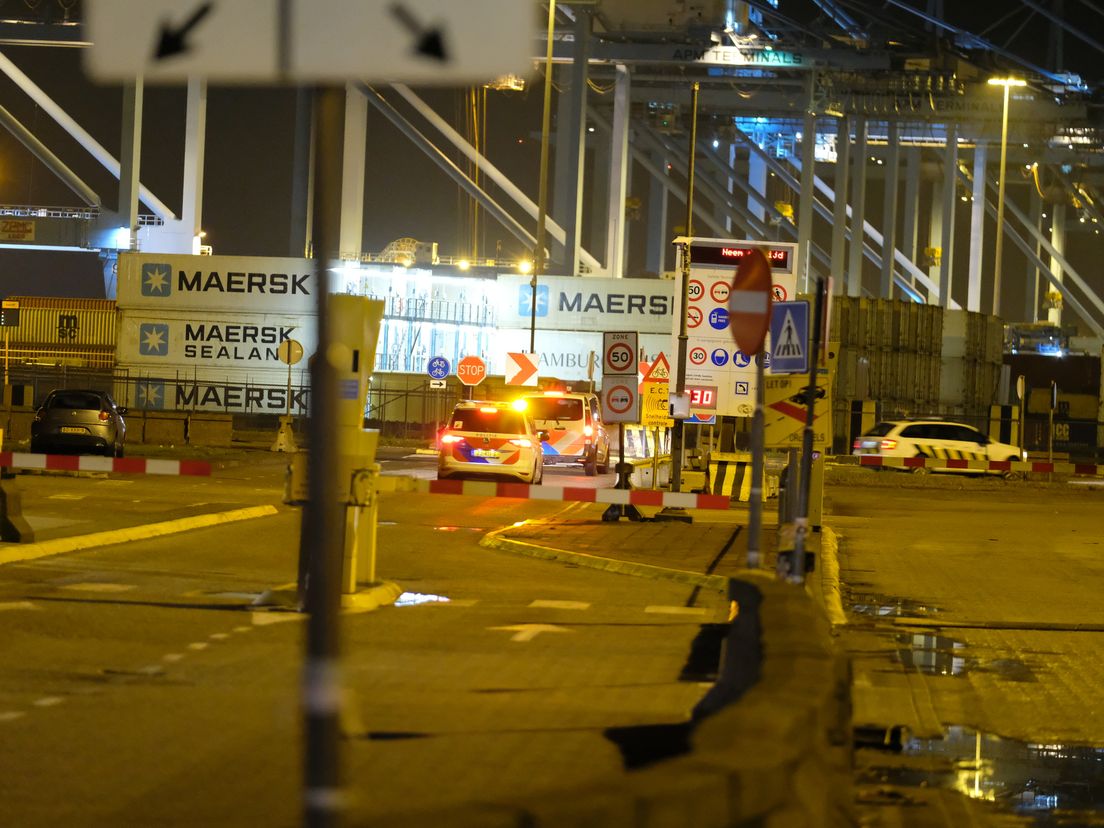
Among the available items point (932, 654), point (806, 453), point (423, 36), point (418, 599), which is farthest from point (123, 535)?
point (423, 36)

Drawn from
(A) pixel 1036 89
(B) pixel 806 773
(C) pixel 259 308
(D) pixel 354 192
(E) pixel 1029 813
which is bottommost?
(E) pixel 1029 813

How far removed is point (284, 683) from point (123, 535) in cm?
815

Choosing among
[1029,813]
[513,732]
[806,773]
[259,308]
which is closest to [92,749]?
[513,732]

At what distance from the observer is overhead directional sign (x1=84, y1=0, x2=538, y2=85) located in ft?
10.6

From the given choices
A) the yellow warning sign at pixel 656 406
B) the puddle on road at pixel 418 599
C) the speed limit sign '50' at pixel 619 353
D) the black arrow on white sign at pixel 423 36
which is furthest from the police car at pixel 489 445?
the black arrow on white sign at pixel 423 36

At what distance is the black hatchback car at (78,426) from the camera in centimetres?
3134

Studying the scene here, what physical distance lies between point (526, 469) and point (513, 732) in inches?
796

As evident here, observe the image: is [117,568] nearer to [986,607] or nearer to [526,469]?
[986,607]

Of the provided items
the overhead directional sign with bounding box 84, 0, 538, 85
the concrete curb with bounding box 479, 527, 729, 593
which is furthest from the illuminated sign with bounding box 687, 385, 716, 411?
the overhead directional sign with bounding box 84, 0, 538, 85

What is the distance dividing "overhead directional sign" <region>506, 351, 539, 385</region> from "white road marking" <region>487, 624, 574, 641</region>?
82.2 feet

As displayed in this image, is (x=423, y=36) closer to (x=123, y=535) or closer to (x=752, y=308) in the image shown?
(x=752, y=308)

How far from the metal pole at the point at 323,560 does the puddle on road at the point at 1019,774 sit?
4674mm

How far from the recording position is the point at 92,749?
6.77 m

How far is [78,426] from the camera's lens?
103 feet
